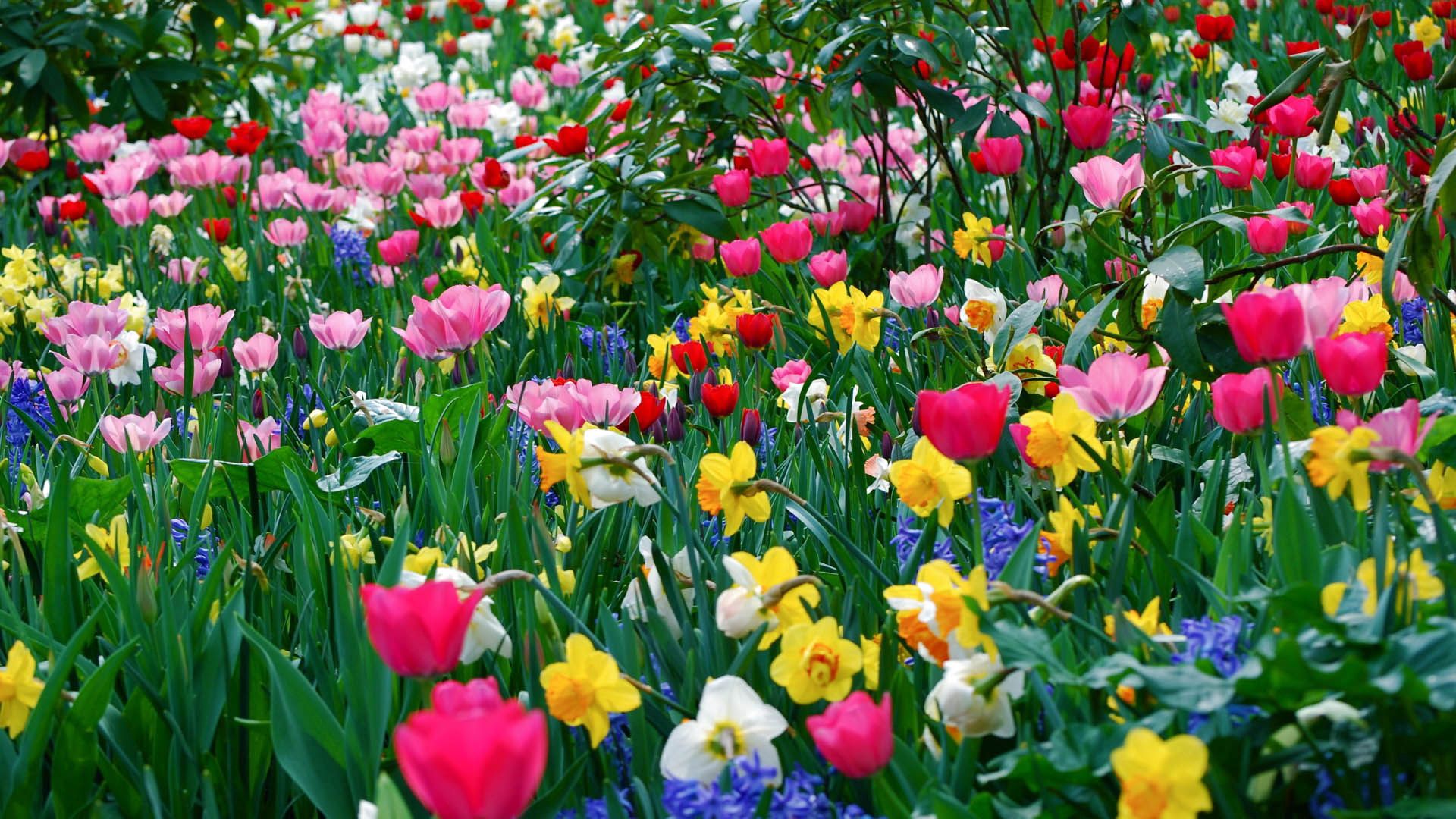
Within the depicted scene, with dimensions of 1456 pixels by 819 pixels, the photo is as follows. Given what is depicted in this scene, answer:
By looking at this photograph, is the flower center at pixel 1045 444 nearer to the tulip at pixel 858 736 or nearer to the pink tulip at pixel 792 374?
the tulip at pixel 858 736

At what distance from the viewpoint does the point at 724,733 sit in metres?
0.90

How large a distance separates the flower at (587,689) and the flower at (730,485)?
0.22m

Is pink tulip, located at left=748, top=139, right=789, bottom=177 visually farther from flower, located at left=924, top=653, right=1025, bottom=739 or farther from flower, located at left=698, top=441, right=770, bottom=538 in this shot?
flower, located at left=924, top=653, right=1025, bottom=739

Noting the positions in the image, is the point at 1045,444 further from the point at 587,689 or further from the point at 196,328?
the point at 196,328

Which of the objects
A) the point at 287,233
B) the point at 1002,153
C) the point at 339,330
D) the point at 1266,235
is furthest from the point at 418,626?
the point at 287,233

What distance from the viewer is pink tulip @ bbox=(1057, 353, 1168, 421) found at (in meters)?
1.16

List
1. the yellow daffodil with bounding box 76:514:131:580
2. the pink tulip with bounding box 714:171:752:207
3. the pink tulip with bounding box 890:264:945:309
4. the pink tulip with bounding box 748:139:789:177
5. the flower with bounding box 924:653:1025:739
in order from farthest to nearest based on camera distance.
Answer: the pink tulip with bounding box 748:139:789:177, the pink tulip with bounding box 714:171:752:207, the pink tulip with bounding box 890:264:945:309, the yellow daffodil with bounding box 76:514:131:580, the flower with bounding box 924:653:1025:739

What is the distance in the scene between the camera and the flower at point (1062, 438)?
114 cm

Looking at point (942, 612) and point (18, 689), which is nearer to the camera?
point (942, 612)

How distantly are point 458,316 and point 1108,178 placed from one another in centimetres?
85

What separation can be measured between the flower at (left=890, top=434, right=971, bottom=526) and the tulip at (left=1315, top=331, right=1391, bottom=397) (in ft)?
0.95

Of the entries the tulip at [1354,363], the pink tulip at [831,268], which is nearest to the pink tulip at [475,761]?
the tulip at [1354,363]

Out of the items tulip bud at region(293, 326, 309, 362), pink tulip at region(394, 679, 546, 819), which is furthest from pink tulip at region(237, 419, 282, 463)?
pink tulip at region(394, 679, 546, 819)

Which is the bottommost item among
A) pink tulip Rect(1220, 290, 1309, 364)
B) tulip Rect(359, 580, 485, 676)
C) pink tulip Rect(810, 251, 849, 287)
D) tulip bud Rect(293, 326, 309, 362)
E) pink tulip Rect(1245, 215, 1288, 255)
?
tulip bud Rect(293, 326, 309, 362)
